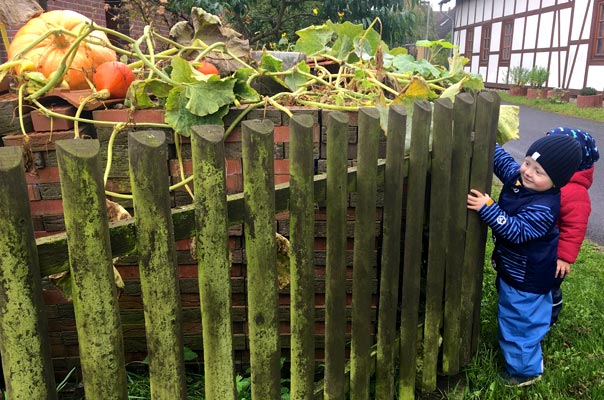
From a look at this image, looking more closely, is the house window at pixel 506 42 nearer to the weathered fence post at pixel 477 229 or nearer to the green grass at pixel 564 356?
the green grass at pixel 564 356

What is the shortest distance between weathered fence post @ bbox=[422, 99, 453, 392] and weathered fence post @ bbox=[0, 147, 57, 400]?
148cm

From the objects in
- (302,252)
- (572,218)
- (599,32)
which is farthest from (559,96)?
(302,252)

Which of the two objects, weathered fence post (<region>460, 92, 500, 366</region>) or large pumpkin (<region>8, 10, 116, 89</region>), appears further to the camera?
weathered fence post (<region>460, 92, 500, 366</region>)

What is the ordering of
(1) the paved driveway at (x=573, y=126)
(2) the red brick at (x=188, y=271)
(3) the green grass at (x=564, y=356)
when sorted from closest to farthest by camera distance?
(2) the red brick at (x=188, y=271) < (3) the green grass at (x=564, y=356) < (1) the paved driveway at (x=573, y=126)

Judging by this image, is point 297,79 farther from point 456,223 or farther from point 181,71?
point 456,223

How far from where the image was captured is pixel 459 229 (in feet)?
7.68

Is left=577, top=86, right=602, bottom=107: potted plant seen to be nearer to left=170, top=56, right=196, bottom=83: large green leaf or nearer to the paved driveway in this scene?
the paved driveway

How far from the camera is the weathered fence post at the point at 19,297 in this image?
1094 millimetres

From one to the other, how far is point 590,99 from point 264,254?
16.2 m

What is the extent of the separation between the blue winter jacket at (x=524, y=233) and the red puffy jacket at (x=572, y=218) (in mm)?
89

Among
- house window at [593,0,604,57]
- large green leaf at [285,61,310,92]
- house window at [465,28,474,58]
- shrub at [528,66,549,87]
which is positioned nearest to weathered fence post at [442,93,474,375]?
large green leaf at [285,61,310,92]

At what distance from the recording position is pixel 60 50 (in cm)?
218

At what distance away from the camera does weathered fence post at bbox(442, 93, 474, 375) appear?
2.18 meters

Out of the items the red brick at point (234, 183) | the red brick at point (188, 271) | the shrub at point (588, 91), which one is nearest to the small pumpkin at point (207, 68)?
the red brick at point (234, 183)
